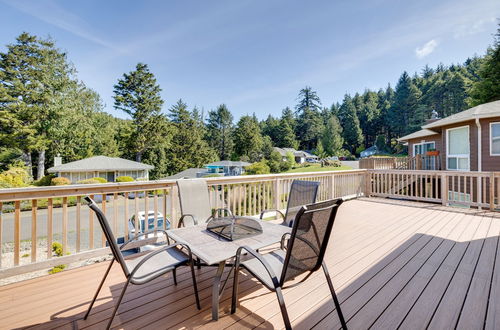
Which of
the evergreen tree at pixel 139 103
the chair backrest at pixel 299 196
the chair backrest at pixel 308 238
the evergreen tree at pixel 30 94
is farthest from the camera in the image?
the evergreen tree at pixel 139 103

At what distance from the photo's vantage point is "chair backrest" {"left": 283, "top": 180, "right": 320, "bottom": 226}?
10.0ft

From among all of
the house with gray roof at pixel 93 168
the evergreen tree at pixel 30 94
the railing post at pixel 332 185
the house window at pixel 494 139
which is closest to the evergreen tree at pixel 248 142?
the house with gray roof at pixel 93 168

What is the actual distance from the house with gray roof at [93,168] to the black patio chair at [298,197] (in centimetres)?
2346

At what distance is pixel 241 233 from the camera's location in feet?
7.57

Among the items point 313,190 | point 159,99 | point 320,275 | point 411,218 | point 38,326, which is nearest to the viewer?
point 38,326

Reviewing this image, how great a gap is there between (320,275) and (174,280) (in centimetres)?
157

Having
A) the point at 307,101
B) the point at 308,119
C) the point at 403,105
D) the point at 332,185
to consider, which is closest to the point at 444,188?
the point at 332,185

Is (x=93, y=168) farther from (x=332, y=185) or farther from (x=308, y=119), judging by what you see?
(x=308, y=119)

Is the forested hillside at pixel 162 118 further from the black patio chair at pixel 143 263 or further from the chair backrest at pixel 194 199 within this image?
the black patio chair at pixel 143 263

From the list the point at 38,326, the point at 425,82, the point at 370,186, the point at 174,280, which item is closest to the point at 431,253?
the point at 174,280

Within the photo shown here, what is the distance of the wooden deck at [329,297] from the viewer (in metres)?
1.82

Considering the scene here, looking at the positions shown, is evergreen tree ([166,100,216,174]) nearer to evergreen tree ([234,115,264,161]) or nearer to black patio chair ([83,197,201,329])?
evergreen tree ([234,115,264,161])

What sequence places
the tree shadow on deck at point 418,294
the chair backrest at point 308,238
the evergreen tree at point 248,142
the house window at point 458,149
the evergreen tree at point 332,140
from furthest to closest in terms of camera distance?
the evergreen tree at point 332,140 → the evergreen tree at point 248,142 → the house window at point 458,149 → the tree shadow on deck at point 418,294 → the chair backrest at point 308,238

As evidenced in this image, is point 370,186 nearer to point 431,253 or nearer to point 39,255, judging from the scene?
point 431,253
